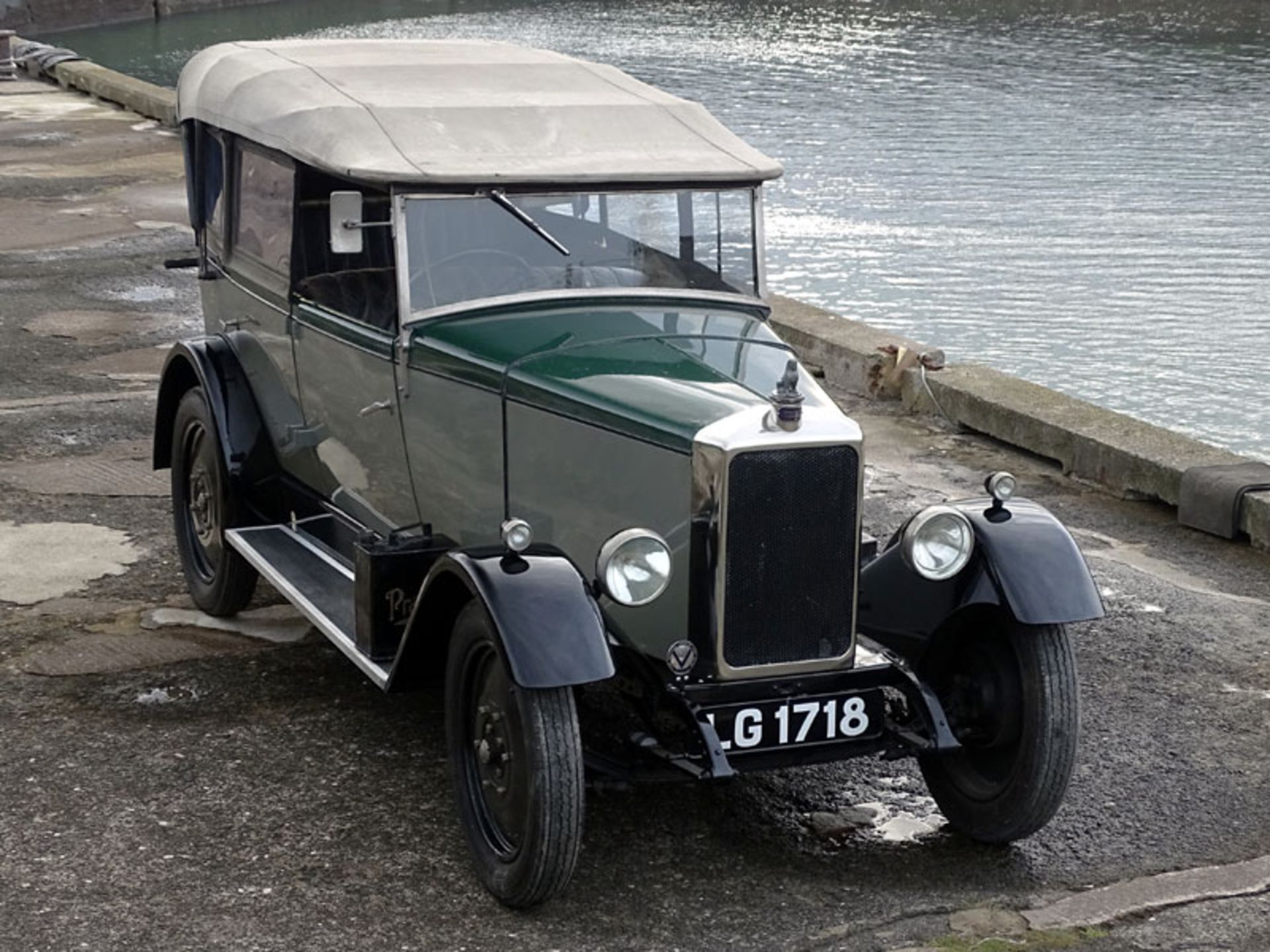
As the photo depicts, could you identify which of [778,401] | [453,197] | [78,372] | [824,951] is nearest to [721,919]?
[824,951]

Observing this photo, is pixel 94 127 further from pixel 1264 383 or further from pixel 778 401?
pixel 778 401

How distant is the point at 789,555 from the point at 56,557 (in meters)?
3.68

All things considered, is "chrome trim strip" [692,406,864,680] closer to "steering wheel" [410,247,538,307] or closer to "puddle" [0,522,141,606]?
"steering wheel" [410,247,538,307]

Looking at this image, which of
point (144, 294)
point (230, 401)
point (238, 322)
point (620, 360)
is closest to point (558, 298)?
point (620, 360)

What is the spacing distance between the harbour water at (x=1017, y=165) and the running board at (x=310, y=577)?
769 cm

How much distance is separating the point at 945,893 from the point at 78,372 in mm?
7082

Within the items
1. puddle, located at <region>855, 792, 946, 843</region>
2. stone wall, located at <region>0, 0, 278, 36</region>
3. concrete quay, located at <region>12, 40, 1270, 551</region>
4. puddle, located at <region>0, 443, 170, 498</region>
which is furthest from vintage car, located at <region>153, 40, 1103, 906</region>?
stone wall, located at <region>0, 0, 278, 36</region>

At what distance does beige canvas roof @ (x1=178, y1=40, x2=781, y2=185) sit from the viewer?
543 cm

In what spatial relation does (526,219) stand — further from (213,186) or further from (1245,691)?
(1245,691)

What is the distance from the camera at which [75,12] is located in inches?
1722

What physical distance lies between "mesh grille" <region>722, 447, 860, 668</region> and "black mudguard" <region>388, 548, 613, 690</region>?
387mm

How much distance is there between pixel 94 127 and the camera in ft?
67.5

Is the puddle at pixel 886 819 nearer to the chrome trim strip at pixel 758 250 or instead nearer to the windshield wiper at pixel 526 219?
the chrome trim strip at pixel 758 250

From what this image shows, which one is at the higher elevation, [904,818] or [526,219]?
[526,219]
